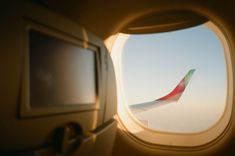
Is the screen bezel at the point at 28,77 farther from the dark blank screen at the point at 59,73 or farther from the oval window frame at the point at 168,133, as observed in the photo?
the oval window frame at the point at 168,133

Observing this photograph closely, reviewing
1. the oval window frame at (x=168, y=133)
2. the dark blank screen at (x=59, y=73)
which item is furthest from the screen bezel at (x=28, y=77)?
the oval window frame at (x=168, y=133)

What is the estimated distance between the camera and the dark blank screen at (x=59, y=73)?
0.61 metres

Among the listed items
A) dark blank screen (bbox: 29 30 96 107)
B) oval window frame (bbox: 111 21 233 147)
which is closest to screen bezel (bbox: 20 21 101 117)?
dark blank screen (bbox: 29 30 96 107)

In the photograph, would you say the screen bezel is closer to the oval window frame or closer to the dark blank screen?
the dark blank screen

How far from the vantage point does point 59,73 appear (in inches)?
27.0

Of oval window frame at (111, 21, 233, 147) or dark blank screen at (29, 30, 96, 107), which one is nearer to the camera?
dark blank screen at (29, 30, 96, 107)

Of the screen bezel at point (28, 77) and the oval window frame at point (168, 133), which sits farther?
the oval window frame at point (168, 133)

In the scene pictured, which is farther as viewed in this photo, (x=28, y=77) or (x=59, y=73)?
(x=59, y=73)

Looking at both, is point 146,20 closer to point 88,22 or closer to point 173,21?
point 173,21

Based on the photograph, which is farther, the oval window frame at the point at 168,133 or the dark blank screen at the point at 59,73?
the oval window frame at the point at 168,133

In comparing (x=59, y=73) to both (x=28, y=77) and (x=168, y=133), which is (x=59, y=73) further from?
(x=168, y=133)

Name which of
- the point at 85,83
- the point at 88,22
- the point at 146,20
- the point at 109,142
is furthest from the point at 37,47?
the point at 146,20

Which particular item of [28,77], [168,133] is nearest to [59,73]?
[28,77]

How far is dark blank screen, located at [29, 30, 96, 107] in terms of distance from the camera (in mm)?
605
